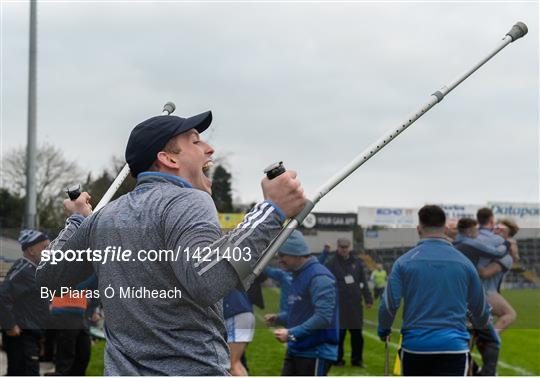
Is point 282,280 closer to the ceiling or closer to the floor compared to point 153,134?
closer to the floor

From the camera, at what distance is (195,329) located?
2969 mm

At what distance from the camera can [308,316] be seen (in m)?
8.37

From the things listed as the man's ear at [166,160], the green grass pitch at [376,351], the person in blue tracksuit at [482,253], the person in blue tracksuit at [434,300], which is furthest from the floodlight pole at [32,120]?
the man's ear at [166,160]

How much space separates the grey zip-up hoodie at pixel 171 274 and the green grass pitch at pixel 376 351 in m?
8.49

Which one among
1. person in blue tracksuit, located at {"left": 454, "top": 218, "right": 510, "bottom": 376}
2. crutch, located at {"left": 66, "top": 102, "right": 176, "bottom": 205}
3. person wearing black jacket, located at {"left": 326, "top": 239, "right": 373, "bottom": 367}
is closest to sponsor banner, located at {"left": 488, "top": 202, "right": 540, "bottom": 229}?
person wearing black jacket, located at {"left": 326, "top": 239, "right": 373, "bottom": 367}

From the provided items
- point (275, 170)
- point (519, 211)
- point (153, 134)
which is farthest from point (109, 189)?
point (519, 211)

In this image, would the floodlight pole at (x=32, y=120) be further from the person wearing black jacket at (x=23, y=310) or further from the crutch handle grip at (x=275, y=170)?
the crutch handle grip at (x=275, y=170)

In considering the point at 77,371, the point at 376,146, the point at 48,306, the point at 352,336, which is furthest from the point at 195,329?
the point at 352,336

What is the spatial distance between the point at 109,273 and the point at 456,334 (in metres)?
4.40

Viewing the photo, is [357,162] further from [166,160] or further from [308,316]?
[308,316]

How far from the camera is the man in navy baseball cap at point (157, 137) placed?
10.5 feet

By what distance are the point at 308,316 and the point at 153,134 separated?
17.6 feet

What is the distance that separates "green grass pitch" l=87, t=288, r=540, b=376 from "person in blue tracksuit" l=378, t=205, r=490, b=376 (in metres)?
4.24

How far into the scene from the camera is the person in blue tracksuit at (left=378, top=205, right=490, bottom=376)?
6926mm
